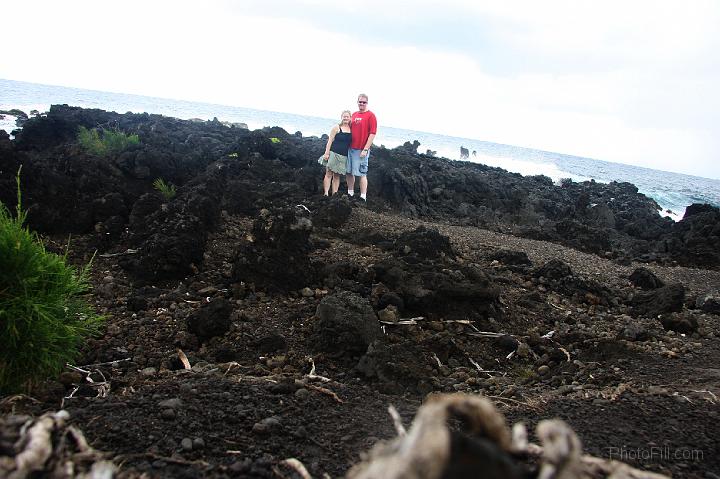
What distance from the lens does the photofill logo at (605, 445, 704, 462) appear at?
221cm

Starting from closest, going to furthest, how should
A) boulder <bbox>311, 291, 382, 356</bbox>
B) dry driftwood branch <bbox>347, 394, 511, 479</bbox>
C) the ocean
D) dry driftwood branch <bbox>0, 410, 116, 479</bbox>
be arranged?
dry driftwood branch <bbox>347, 394, 511, 479</bbox>
dry driftwood branch <bbox>0, 410, 116, 479</bbox>
boulder <bbox>311, 291, 382, 356</bbox>
the ocean

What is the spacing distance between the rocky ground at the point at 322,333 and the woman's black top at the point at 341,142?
1.23 metres

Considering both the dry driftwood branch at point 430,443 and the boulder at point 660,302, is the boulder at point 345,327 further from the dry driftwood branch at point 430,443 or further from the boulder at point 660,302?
the boulder at point 660,302

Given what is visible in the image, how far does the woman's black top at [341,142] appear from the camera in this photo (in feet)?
32.8

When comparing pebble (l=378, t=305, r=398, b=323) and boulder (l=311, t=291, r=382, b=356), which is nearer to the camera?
boulder (l=311, t=291, r=382, b=356)

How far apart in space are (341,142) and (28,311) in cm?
799

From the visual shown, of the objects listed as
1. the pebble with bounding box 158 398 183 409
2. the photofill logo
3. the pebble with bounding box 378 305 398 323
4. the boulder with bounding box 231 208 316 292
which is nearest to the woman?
the boulder with bounding box 231 208 316 292

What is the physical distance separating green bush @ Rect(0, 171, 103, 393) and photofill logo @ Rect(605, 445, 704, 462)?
2947 mm

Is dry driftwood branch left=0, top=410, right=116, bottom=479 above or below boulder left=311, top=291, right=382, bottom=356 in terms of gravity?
above

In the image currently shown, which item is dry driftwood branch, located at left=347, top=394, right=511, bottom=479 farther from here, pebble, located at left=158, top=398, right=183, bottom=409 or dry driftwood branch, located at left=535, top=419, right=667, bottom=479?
pebble, located at left=158, top=398, right=183, bottom=409

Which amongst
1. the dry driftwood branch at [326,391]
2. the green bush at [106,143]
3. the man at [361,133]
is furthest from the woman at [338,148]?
the dry driftwood branch at [326,391]

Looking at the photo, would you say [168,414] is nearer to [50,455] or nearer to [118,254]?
[50,455]

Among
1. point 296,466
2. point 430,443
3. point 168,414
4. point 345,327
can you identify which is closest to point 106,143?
point 345,327

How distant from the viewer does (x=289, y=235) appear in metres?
5.41
